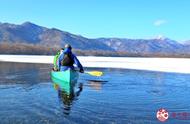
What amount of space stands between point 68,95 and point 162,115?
534 centimetres

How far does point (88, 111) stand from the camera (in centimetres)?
1205

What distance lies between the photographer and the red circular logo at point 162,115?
11.1 metres

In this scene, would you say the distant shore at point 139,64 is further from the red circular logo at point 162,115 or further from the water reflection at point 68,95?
the red circular logo at point 162,115

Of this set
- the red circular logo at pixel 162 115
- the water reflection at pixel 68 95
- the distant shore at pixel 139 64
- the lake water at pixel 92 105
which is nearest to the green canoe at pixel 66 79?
the water reflection at pixel 68 95

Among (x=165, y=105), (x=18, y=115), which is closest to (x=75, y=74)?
(x=165, y=105)

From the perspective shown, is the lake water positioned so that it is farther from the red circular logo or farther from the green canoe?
the green canoe

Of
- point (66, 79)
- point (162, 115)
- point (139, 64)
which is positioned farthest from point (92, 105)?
point (139, 64)

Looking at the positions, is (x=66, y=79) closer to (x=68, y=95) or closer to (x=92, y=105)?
(x=68, y=95)

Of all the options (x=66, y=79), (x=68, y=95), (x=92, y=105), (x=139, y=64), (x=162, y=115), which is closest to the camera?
(x=162, y=115)

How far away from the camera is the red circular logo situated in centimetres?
1106

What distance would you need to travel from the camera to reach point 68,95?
52.1 feet

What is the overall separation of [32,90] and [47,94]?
1739 mm

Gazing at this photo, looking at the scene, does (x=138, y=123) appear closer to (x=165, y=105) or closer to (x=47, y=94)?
(x=165, y=105)

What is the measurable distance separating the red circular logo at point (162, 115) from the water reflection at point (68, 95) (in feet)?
9.86
